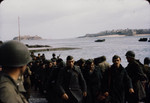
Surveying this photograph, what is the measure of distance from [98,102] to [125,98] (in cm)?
72

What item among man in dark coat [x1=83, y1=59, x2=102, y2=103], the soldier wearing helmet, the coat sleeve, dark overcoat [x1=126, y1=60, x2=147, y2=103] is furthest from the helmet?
the soldier wearing helmet

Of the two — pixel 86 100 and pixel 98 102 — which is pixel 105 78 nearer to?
pixel 98 102

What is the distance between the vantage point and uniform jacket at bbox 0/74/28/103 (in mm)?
1872

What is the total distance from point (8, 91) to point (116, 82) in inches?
177

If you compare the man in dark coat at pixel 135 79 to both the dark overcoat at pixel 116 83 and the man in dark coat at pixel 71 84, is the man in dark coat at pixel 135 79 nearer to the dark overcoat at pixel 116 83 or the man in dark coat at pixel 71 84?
the dark overcoat at pixel 116 83

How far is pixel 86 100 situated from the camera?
24.5 feet

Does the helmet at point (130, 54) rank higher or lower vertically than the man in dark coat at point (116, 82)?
higher

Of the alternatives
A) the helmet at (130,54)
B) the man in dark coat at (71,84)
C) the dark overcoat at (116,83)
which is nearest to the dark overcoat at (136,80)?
the helmet at (130,54)

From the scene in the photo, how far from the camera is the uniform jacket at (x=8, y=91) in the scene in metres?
1.87

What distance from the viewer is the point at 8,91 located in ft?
6.26

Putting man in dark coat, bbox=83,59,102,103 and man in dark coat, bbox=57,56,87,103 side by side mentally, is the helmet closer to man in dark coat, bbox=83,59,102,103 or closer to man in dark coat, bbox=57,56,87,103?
man in dark coat, bbox=83,59,102,103

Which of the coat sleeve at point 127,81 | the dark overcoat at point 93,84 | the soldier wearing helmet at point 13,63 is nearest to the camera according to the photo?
the soldier wearing helmet at point 13,63

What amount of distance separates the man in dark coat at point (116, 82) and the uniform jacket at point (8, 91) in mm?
4291

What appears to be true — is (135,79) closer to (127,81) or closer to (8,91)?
(127,81)
